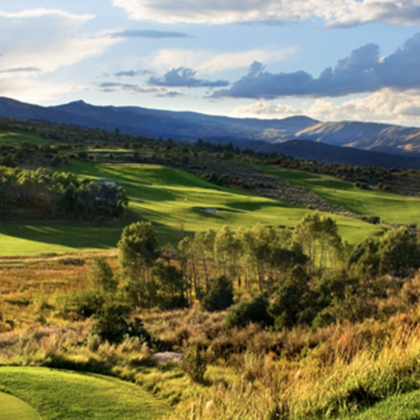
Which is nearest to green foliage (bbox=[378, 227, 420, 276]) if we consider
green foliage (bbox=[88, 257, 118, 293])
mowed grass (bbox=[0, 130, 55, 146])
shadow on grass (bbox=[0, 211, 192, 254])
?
green foliage (bbox=[88, 257, 118, 293])

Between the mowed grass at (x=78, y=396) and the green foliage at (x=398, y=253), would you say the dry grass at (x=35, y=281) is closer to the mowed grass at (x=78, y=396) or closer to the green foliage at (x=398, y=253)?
the mowed grass at (x=78, y=396)

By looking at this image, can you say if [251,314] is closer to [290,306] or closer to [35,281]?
[290,306]

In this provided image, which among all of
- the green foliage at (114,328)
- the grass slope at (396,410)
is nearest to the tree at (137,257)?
the green foliage at (114,328)

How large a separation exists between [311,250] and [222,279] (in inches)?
429

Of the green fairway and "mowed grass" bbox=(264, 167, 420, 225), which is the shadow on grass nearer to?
"mowed grass" bbox=(264, 167, 420, 225)

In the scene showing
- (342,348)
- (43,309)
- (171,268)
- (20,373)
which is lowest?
(43,309)

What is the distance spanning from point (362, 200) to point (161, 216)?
33891 mm

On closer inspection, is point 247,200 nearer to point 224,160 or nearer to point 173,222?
point 173,222

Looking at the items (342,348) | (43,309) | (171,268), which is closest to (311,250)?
(171,268)

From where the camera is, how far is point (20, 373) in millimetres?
7145

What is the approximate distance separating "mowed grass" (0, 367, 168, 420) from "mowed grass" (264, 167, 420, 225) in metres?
55.5

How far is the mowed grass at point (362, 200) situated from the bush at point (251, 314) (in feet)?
160

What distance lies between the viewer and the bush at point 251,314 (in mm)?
12609

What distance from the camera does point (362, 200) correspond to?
71.4 metres
